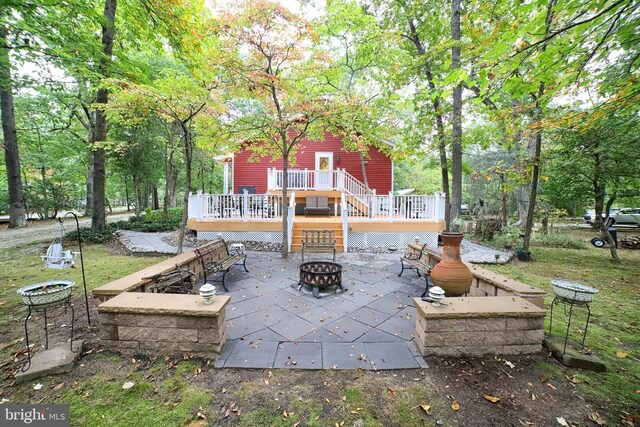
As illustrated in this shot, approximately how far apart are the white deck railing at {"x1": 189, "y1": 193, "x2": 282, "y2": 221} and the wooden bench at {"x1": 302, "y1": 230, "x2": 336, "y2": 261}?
2.04 metres

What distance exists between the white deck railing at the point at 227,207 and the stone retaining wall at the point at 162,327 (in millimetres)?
6042

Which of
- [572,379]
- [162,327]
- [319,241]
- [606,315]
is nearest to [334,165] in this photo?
[319,241]

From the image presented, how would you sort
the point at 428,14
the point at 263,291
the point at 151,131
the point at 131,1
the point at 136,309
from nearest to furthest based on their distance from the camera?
1. the point at 136,309
2. the point at 263,291
3. the point at 131,1
4. the point at 428,14
5. the point at 151,131

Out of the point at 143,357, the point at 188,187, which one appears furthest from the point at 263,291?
the point at 188,187

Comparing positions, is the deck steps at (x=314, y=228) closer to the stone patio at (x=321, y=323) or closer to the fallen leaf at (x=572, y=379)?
the stone patio at (x=321, y=323)

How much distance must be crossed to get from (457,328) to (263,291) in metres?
3.22

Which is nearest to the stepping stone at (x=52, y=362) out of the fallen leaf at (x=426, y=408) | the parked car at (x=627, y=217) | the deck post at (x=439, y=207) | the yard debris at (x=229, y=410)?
the yard debris at (x=229, y=410)

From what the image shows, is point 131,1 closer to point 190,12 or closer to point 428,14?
point 190,12

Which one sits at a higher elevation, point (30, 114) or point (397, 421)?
point (30, 114)

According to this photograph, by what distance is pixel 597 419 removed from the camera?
6.59 feet

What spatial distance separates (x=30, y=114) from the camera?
42.4 ft

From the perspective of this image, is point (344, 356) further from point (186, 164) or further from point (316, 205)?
point (316, 205)

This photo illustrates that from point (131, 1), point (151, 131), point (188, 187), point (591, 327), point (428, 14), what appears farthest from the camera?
point (151, 131)

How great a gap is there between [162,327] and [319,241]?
16.8 feet
